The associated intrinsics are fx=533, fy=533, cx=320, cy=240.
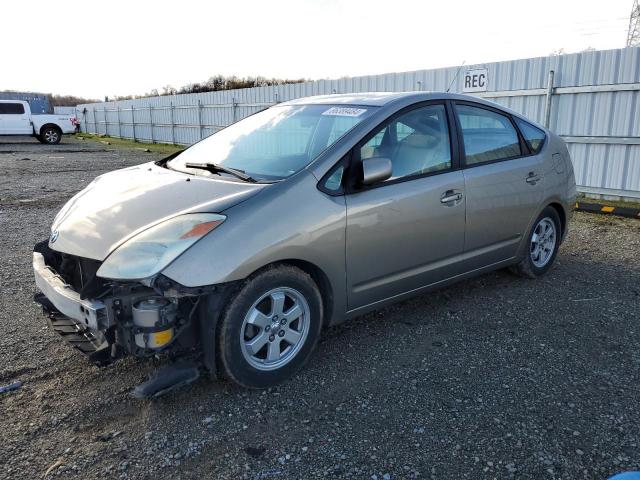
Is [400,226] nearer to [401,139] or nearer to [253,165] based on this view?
[401,139]

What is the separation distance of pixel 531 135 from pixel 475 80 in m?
6.57

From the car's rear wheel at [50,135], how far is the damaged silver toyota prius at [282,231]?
2634 centimetres

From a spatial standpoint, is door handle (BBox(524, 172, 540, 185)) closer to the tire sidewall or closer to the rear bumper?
the tire sidewall

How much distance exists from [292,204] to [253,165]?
0.66 m

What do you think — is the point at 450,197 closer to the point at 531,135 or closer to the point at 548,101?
the point at 531,135

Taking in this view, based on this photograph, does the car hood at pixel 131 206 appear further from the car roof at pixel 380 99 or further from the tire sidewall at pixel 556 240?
the tire sidewall at pixel 556 240

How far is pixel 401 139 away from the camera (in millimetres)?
3762

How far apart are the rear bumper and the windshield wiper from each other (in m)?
1.15

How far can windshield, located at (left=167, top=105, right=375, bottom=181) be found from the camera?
3.48 meters

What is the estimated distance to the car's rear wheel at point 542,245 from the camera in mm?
4922

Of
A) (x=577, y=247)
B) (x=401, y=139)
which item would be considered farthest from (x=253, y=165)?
(x=577, y=247)

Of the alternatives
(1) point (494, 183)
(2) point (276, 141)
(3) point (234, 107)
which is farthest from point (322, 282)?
(3) point (234, 107)

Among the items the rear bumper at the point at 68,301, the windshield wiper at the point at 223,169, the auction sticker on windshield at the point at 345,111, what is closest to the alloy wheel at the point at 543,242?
the auction sticker on windshield at the point at 345,111

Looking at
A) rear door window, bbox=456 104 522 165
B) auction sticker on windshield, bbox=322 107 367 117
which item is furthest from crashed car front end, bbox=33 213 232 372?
rear door window, bbox=456 104 522 165
